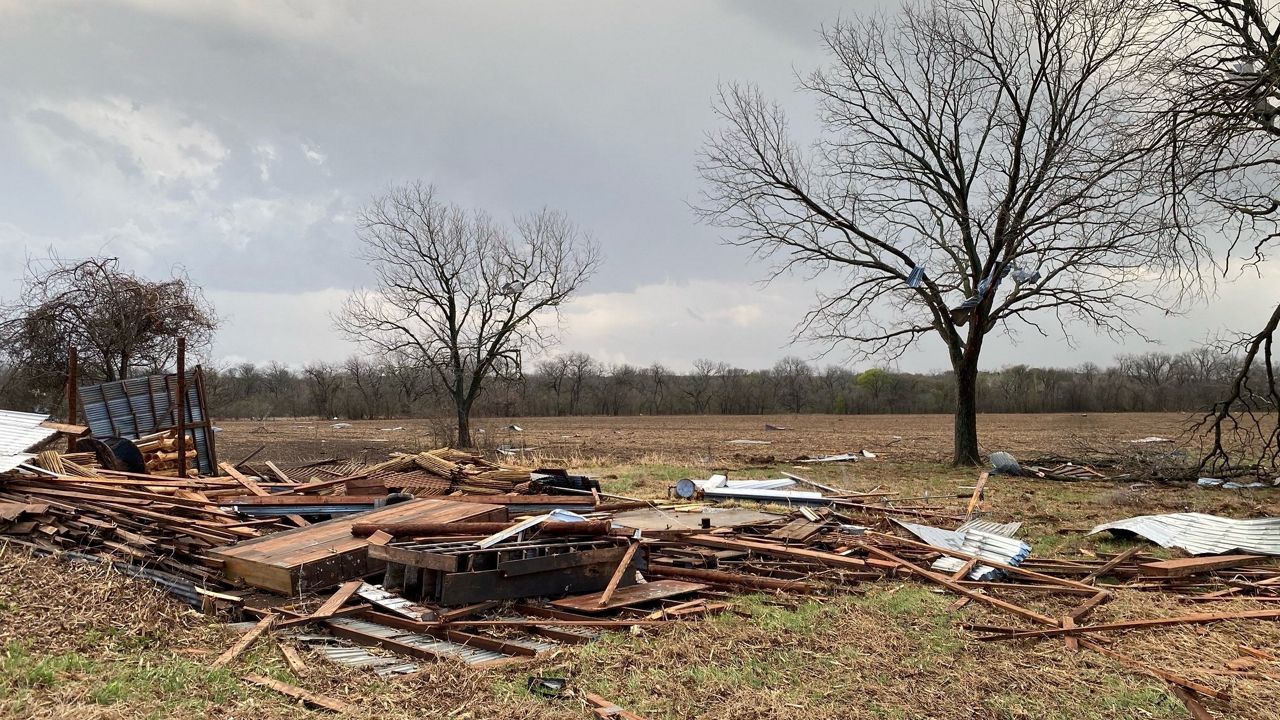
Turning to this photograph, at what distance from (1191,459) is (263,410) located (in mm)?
75677

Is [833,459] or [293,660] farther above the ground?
[833,459]

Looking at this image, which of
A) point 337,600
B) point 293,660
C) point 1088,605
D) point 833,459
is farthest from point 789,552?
point 833,459

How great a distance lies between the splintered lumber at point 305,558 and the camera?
6.19m

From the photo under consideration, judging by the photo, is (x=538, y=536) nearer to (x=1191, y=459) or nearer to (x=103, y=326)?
(x=103, y=326)

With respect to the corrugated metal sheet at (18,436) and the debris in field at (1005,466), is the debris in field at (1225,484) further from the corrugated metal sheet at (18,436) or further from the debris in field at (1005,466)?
the corrugated metal sheet at (18,436)

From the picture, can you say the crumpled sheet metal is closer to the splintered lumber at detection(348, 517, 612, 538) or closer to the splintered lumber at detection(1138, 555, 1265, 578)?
the splintered lumber at detection(1138, 555, 1265, 578)

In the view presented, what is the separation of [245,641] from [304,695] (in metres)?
1.10

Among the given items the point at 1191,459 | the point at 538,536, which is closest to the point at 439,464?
the point at 538,536

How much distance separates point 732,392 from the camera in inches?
3406

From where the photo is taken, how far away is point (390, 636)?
5.47 meters

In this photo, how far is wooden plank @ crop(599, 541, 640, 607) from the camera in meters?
6.23

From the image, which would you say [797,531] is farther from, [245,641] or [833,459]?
[833,459]

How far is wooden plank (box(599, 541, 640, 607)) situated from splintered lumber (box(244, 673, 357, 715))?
7.46ft

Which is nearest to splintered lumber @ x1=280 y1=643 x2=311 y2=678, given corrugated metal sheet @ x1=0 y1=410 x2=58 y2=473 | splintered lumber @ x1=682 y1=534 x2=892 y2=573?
splintered lumber @ x1=682 y1=534 x2=892 y2=573
